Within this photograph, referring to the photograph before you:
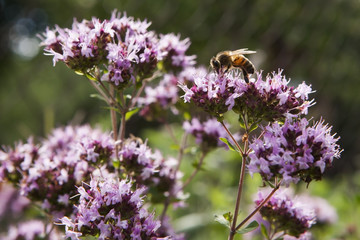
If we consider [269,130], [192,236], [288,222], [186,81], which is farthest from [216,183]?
[269,130]

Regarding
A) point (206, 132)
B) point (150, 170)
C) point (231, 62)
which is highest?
point (231, 62)

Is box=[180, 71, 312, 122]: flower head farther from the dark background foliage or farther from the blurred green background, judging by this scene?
the dark background foliage

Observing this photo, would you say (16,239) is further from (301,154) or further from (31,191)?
(301,154)

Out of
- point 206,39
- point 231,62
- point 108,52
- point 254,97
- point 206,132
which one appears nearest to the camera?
point 254,97

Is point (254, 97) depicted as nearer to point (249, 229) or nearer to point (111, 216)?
point (249, 229)

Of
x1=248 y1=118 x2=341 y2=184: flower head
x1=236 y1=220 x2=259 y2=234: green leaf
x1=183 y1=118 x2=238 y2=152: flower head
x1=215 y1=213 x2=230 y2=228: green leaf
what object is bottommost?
x1=236 y1=220 x2=259 y2=234: green leaf

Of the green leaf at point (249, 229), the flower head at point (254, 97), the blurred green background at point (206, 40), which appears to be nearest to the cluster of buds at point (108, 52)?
the flower head at point (254, 97)

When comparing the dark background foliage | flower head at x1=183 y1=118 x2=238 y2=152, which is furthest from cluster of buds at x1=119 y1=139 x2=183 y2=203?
the dark background foliage

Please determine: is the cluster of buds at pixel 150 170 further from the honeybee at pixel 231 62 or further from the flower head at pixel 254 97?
the honeybee at pixel 231 62

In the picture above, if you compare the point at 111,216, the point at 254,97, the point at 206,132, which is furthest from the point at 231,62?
the point at 111,216
